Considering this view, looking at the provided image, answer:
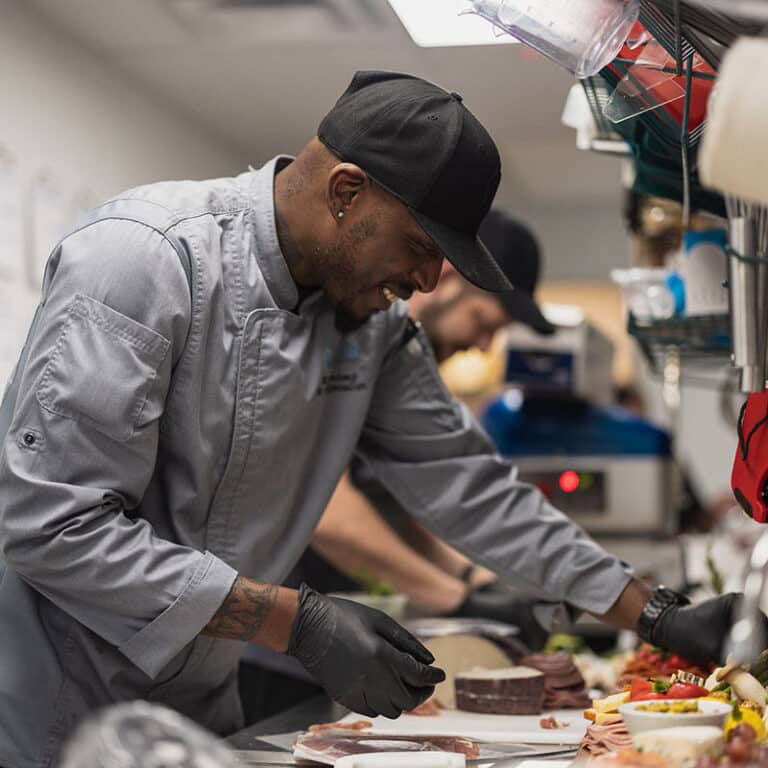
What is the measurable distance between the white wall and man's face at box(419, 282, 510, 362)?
1.52 m

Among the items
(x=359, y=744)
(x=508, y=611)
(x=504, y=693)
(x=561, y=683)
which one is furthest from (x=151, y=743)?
(x=508, y=611)

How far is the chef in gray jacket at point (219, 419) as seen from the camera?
1.47 m

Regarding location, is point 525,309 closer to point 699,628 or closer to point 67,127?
point 699,628

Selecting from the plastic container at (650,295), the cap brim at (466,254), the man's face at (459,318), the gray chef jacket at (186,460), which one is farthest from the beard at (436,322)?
the cap brim at (466,254)

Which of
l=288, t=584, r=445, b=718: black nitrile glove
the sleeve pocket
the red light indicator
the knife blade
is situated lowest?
the red light indicator

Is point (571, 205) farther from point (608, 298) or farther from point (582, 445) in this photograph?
point (582, 445)

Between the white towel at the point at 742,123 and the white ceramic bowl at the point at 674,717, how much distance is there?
0.54 metres

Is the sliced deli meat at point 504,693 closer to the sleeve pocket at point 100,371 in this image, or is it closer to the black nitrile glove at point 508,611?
the black nitrile glove at point 508,611

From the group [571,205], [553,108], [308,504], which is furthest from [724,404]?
[571,205]

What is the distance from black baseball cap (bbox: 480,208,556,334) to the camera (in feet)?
→ 9.00

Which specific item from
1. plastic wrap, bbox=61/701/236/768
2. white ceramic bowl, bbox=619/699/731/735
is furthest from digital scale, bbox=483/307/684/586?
plastic wrap, bbox=61/701/236/768

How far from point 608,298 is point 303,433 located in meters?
5.58

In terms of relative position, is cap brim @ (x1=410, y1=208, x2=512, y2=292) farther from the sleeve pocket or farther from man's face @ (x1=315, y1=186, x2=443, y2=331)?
the sleeve pocket

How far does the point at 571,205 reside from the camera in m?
6.82
